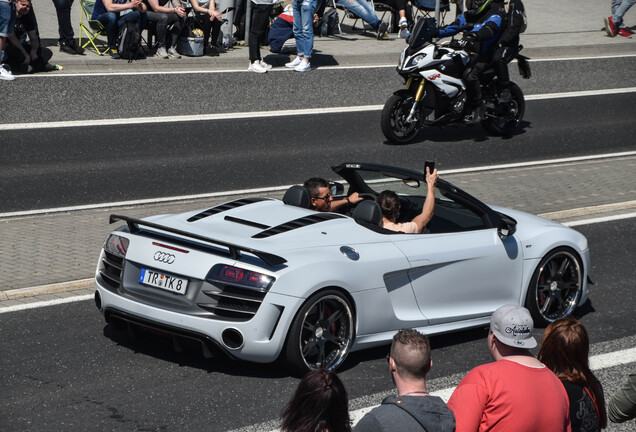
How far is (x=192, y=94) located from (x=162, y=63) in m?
1.40

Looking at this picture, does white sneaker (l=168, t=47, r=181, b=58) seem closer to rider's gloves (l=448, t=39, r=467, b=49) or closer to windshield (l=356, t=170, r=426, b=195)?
rider's gloves (l=448, t=39, r=467, b=49)

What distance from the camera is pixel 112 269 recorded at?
24.0 feet

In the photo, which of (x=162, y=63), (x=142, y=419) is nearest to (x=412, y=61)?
(x=162, y=63)

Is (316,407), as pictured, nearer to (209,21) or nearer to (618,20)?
(209,21)

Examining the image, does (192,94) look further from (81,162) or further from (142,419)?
(142,419)

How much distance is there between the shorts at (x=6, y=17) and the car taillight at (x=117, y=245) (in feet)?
31.2

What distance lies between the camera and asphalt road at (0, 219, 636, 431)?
626 centimetres

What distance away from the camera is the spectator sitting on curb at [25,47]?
638 inches

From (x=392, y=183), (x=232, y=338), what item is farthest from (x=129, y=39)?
(x=232, y=338)

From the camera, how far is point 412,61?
50.9ft

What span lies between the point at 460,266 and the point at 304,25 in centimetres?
1172

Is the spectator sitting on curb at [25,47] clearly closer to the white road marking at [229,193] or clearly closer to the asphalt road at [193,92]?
the asphalt road at [193,92]

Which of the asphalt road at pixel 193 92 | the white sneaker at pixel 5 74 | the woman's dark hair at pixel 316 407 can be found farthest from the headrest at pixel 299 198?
the white sneaker at pixel 5 74

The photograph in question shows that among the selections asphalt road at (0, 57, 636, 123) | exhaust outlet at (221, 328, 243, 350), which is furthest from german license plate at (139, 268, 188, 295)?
asphalt road at (0, 57, 636, 123)
